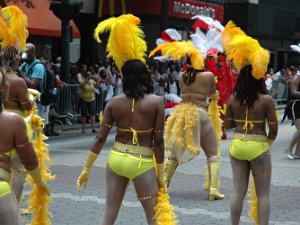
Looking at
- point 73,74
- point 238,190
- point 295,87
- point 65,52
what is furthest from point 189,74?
point 73,74

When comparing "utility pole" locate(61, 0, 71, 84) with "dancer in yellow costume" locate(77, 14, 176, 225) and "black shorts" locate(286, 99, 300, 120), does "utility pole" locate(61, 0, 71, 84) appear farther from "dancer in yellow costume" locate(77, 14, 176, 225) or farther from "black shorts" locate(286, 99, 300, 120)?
"dancer in yellow costume" locate(77, 14, 176, 225)

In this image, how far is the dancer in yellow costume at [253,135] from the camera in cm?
604

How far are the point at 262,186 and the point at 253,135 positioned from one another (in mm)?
474

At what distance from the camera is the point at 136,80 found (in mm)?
5258

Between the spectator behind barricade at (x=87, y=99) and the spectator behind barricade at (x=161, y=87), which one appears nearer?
the spectator behind barricade at (x=87, y=99)

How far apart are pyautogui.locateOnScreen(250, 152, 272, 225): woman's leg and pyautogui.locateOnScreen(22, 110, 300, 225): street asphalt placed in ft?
3.44

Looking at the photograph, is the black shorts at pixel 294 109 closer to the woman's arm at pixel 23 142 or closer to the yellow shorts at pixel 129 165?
the yellow shorts at pixel 129 165

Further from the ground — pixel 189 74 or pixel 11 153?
pixel 189 74

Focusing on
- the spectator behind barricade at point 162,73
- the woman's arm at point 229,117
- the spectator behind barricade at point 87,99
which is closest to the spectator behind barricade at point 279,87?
the spectator behind barricade at point 162,73

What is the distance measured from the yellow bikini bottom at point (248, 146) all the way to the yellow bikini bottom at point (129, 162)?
113cm

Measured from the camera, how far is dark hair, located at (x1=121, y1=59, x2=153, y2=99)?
17.2 feet

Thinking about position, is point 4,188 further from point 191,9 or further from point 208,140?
point 191,9

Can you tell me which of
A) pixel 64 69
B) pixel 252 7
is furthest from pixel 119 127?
pixel 252 7

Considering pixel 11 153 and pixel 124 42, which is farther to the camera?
pixel 124 42
